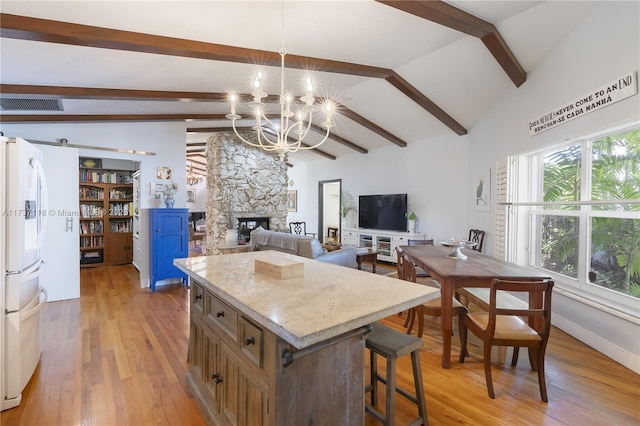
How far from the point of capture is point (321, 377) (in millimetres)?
1268

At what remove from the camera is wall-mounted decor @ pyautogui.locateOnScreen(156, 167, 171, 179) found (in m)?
5.15

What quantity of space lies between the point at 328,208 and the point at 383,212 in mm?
3357

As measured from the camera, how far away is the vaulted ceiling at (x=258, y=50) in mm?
2340

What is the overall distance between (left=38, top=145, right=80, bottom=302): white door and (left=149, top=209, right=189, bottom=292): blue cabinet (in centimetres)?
92

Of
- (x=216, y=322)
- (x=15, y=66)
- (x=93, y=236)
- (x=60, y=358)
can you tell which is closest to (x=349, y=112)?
(x=15, y=66)

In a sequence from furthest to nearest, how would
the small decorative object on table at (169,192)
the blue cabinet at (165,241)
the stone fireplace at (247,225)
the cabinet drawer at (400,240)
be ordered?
the stone fireplace at (247,225), the cabinet drawer at (400,240), the small decorative object on table at (169,192), the blue cabinet at (165,241)

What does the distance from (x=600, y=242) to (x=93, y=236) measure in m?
7.91

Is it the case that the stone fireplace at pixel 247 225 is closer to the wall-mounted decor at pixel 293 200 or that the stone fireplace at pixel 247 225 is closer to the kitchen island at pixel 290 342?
the wall-mounted decor at pixel 293 200

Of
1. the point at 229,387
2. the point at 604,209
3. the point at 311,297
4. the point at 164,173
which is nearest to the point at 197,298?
the point at 229,387

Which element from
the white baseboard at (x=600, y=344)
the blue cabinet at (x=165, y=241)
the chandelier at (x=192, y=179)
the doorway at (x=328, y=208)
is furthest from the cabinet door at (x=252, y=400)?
the chandelier at (x=192, y=179)

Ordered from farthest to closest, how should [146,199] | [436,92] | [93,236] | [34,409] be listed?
[93,236] → [146,199] → [436,92] → [34,409]

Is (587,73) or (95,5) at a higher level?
(95,5)

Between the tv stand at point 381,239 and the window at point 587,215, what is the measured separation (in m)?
2.47

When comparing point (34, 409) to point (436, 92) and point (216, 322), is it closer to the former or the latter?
point (216, 322)
